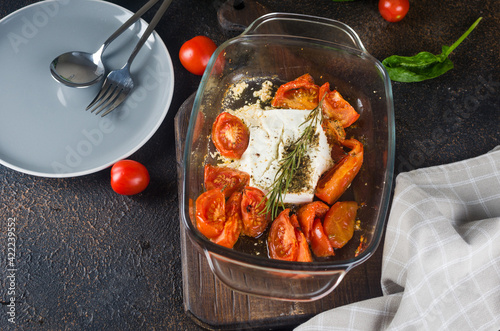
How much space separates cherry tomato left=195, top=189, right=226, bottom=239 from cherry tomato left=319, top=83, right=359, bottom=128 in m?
0.41

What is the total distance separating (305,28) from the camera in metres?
1.43

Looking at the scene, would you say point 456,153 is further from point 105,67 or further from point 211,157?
point 105,67

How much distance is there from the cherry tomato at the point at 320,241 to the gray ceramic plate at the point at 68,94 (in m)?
0.57

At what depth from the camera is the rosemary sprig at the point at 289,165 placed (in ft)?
3.84

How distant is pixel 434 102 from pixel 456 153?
7.3 inches

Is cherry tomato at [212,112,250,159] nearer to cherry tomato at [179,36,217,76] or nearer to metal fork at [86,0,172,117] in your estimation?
cherry tomato at [179,36,217,76]

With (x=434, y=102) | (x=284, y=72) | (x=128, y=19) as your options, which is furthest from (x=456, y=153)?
(x=128, y=19)

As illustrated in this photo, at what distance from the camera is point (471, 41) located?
154 cm

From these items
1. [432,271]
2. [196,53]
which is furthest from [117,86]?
[432,271]

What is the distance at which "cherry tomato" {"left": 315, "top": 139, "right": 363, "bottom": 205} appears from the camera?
4.06ft

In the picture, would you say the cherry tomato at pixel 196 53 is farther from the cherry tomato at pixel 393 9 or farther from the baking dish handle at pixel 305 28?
the cherry tomato at pixel 393 9

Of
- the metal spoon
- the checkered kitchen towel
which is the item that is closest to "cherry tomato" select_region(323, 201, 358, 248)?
the checkered kitchen towel

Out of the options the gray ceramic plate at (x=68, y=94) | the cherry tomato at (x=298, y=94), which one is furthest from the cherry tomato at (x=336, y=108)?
the gray ceramic plate at (x=68, y=94)

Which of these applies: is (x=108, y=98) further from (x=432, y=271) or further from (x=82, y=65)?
(x=432, y=271)
